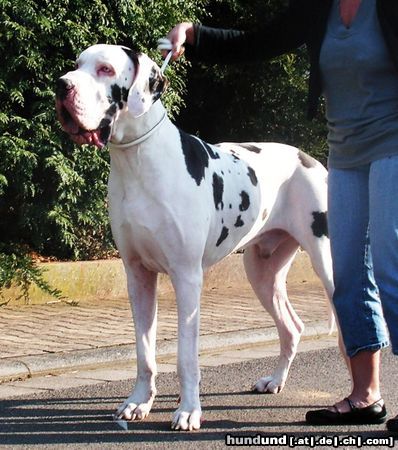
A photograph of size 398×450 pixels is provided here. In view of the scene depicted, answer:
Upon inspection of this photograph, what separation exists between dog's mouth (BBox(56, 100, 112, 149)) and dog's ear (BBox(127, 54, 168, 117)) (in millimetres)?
175

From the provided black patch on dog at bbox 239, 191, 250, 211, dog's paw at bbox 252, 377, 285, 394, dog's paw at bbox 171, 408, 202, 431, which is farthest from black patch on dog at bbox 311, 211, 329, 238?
dog's paw at bbox 171, 408, 202, 431

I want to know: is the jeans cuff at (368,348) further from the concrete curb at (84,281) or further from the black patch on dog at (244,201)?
the concrete curb at (84,281)

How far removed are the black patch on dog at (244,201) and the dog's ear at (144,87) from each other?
33.9 inches

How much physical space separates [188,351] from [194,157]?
39.8 inches

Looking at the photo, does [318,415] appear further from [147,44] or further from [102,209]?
[147,44]

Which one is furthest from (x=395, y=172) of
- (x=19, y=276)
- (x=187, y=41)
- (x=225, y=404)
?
(x=19, y=276)

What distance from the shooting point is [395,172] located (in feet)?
15.3

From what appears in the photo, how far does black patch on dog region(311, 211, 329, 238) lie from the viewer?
5.92 metres

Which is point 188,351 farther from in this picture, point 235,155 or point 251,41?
point 251,41

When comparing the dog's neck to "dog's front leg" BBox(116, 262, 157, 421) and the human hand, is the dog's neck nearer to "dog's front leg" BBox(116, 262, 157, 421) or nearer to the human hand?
the human hand

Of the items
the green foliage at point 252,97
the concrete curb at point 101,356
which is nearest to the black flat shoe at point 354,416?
the concrete curb at point 101,356

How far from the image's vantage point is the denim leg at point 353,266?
4.98 metres

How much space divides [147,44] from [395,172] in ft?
18.1

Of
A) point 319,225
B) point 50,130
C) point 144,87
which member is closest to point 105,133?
point 144,87
